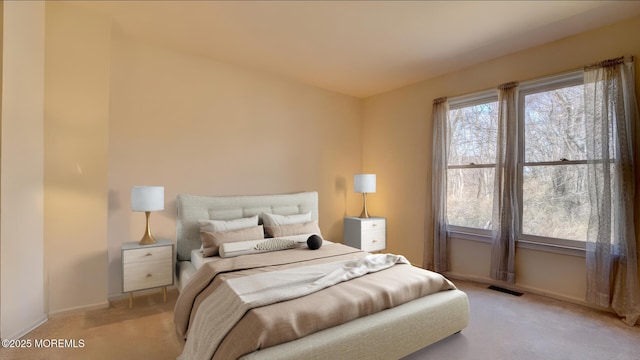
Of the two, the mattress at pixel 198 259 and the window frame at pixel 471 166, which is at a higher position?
the window frame at pixel 471 166

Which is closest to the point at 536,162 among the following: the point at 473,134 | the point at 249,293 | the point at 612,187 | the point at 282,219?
the point at 612,187

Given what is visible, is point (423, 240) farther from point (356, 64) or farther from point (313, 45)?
point (313, 45)

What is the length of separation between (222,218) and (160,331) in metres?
1.32

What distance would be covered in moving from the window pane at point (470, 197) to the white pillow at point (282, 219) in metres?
1.96

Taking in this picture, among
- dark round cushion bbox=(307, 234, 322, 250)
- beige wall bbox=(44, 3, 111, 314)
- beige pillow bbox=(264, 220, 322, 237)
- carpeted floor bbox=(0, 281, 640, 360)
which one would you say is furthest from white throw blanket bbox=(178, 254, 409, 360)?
beige wall bbox=(44, 3, 111, 314)

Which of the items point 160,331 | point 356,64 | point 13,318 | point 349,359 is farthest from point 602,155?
point 13,318

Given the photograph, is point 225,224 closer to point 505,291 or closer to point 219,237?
point 219,237

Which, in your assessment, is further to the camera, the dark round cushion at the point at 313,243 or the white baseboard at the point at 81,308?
the dark round cushion at the point at 313,243

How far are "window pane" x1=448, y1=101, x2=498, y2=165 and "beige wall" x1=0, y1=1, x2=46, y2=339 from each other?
4.41 metres

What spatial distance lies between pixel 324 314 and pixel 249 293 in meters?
0.50

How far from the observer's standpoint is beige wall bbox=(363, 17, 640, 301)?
9.46 feet

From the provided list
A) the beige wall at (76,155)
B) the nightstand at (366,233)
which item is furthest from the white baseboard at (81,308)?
the nightstand at (366,233)

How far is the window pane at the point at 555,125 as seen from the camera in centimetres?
295

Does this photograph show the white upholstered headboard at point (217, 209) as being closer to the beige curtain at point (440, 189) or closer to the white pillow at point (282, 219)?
the white pillow at point (282, 219)
